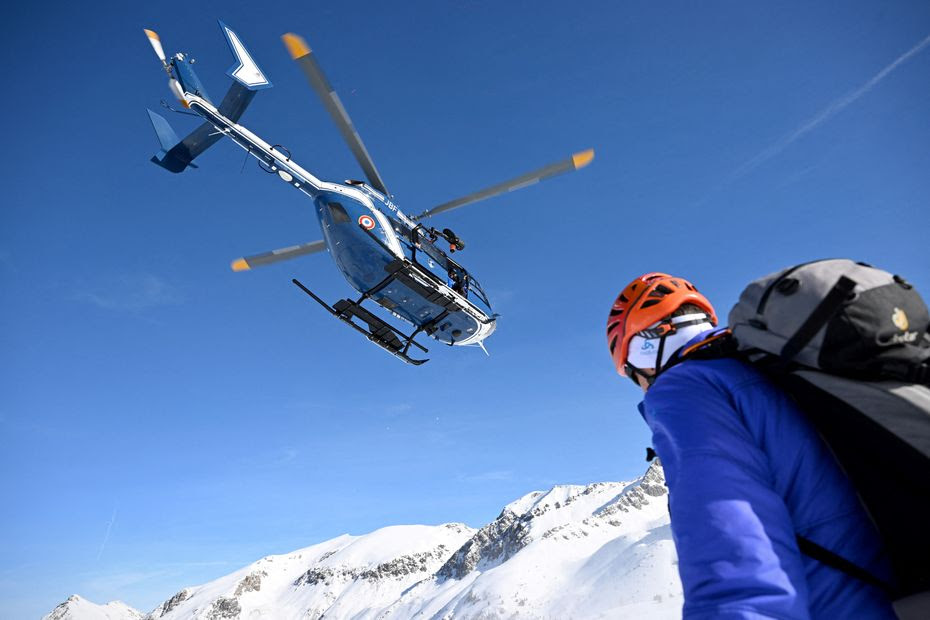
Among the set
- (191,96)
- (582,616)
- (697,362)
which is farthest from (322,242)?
(582,616)

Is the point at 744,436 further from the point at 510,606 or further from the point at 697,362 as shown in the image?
the point at 510,606

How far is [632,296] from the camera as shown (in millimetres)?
3291

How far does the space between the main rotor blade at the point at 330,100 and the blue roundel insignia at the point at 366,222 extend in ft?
8.40

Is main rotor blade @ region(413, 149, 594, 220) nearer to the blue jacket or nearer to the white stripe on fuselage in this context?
the white stripe on fuselage

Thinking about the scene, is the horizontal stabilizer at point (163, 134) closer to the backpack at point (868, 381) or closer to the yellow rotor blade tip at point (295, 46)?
the yellow rotor blade tip at point (295, 46)

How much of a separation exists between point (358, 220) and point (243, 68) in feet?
19.0

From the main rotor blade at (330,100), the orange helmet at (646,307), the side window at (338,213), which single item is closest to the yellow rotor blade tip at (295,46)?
the main rotor blade at (330,100)

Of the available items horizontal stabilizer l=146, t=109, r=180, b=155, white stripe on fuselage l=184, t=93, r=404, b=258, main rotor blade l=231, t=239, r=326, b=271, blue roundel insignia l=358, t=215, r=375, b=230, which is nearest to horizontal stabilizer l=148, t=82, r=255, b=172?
horizontal stabilizer l=146, t=109, r=180, b=155

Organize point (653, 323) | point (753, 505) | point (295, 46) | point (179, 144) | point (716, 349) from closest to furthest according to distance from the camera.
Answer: point (753, 505) → point (716, 349) → point (653, 323) → point (295, 46) → point (179, 144)

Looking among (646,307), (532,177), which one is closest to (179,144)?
(532,177)

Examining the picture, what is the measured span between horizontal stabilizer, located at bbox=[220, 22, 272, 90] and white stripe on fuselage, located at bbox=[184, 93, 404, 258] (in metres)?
1.46

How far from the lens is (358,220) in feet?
52.7

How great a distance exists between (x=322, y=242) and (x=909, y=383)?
17811 mm

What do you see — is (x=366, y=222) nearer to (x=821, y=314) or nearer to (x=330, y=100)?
(x=330, y=100)
